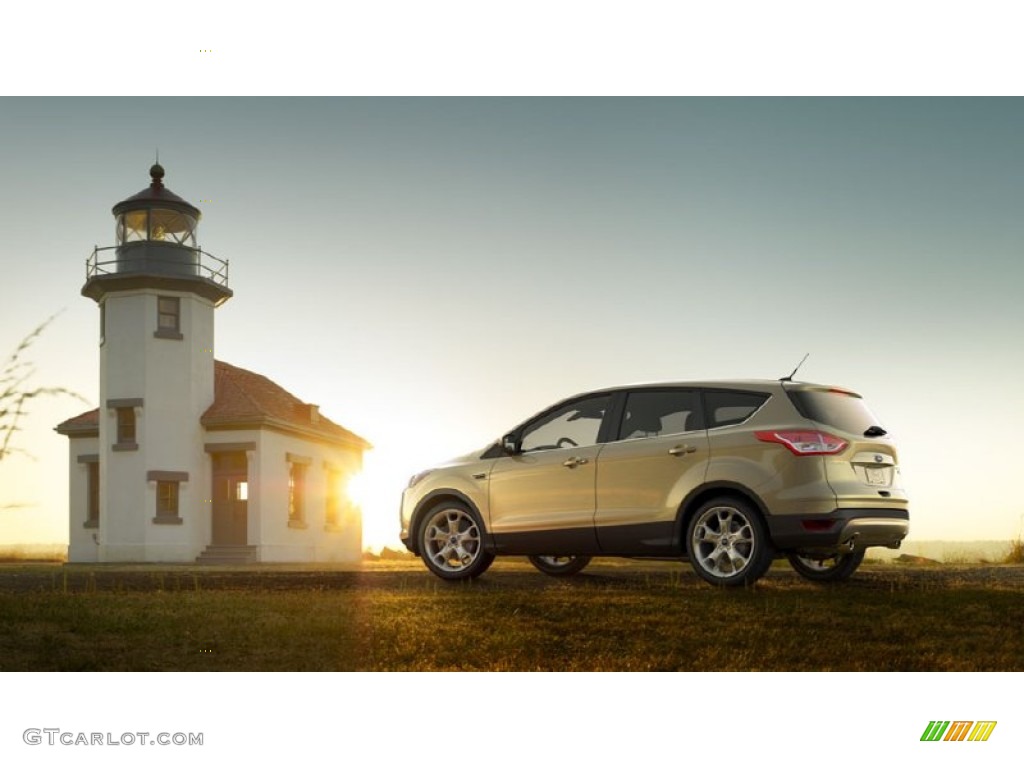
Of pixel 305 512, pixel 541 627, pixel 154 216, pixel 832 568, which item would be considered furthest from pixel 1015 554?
pixel 154 216

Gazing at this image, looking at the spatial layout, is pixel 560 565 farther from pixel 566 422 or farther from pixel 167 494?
pixel 167 494

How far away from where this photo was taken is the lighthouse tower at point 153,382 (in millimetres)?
24125

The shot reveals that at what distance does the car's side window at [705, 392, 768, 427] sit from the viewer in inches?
329

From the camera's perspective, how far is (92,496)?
88.9 ft

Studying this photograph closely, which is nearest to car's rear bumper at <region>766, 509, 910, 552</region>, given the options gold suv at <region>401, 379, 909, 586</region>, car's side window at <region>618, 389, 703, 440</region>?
gold suv at <region>401, 379, 909, 586</region>

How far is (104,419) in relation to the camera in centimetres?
2472

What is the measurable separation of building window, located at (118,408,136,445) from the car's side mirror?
17472 millimetres

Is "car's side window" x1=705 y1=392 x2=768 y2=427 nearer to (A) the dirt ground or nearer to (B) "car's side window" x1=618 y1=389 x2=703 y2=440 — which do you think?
(B) "car's side window" x1=618 y1=389 x2=703 y2=440

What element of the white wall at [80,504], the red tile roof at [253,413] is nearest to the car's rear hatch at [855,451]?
the red tile roof at [253,413]

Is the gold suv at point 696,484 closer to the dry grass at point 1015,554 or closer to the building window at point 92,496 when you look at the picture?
the dry grass at point 1015,554
